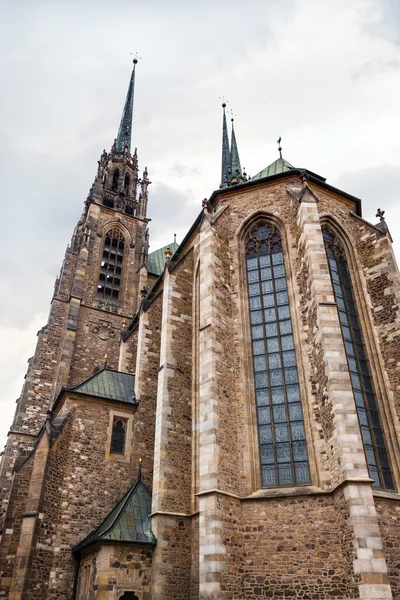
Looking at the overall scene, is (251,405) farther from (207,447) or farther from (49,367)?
(49,367)

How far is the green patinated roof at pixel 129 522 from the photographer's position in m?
12.5

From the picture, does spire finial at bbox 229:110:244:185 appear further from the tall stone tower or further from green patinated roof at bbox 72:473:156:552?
green patinated roof at bbox 72:473:156:552

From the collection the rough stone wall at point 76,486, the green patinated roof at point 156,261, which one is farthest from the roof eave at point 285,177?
the green patinated roof at point 156,261

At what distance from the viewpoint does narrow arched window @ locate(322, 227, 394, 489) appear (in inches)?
463

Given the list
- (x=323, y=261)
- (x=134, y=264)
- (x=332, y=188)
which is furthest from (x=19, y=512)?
(x=134, y=264)

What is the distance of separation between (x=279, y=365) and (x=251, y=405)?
4.54 ft

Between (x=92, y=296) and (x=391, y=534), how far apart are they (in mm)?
21834

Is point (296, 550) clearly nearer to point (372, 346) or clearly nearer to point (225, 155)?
point (372, 346)

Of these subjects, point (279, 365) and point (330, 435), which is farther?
point (279, 365)

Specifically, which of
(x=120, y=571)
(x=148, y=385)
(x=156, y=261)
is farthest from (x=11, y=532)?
(x=156, y=261)

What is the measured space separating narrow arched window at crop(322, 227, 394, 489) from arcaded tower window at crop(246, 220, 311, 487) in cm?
156

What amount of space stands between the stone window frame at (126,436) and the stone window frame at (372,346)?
837 cm

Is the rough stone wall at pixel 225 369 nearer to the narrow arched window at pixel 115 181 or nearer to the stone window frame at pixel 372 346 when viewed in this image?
the stone window frame at pixel 372 346

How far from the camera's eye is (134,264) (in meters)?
32.0
